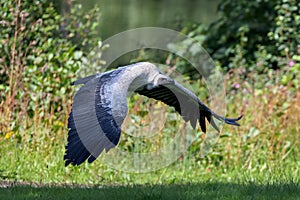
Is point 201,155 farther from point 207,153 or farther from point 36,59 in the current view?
point 36,59

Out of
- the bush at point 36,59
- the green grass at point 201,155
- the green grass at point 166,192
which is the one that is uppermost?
the bush at point 36,59

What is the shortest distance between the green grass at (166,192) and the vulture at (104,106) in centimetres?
43

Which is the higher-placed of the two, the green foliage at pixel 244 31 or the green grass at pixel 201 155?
the green foliage at pixel 244 31

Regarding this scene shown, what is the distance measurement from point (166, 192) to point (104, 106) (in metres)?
0.87

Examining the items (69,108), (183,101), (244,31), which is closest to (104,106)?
(183,101)

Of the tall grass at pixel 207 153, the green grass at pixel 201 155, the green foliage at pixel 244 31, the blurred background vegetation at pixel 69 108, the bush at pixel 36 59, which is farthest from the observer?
→ the green foliage at pixel 244 31

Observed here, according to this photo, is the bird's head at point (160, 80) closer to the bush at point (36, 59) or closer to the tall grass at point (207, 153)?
the tall grass at point (207, 153)

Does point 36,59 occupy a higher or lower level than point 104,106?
lower

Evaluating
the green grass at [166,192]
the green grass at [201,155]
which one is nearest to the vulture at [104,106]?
the green grass at [166,192]

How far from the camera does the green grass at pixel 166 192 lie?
205 inches

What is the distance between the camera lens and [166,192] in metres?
5.37

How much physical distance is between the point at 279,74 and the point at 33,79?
3.23 metres

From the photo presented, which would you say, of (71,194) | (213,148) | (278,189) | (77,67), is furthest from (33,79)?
(278,189)

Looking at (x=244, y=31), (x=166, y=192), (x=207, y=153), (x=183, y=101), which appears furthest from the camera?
(x=244, y=31)
